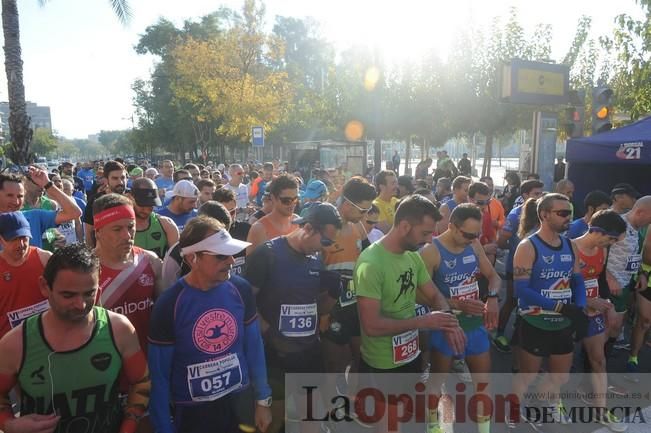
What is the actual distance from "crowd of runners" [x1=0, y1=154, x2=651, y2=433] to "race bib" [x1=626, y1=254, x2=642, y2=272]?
23 mm

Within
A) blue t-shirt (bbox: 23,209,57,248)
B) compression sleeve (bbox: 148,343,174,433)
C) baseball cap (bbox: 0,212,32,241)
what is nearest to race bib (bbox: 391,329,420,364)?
compression sleeve (bbox: 148,343,174,433)

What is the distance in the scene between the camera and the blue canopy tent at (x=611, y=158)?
896cm

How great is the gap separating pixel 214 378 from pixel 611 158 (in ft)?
31.7

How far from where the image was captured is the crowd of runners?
2.17m

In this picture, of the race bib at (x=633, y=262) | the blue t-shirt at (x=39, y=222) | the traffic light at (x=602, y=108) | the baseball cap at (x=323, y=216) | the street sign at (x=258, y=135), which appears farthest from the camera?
the street sign at (x=258, y=135)

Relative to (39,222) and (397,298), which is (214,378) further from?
(39,222)

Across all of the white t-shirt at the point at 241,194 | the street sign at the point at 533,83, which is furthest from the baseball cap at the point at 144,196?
the street sign at the point at 533,83

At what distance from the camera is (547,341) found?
3.85 meters

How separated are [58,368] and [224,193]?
3.25 meters

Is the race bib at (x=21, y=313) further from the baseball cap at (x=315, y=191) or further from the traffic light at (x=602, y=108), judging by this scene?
the traffic light at (x=602, y=108)

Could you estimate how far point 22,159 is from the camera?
11453 millimetres

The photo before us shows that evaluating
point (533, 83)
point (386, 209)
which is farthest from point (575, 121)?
point (386, 209)

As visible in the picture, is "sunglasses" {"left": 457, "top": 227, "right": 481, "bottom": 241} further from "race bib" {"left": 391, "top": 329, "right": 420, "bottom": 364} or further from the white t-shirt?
the white t-shirt

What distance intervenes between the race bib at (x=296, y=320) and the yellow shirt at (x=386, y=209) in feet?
10.5
